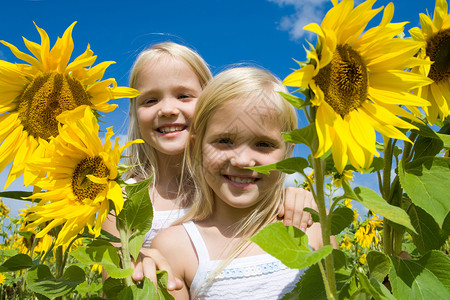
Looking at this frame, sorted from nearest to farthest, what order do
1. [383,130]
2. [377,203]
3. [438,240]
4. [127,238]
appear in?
[377,203], [383,130], [127,238], [438,240]

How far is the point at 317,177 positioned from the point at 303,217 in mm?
1154

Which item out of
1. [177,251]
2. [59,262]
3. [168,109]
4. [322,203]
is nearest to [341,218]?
[322,203]

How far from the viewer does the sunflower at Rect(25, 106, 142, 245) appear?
3.85 ft

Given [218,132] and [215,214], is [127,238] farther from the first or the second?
[215,214]

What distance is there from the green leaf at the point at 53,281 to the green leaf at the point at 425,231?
982 millimetres

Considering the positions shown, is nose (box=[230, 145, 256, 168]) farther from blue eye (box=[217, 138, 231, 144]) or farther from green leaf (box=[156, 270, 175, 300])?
green leaf (box=[156, 270, 175, 300])

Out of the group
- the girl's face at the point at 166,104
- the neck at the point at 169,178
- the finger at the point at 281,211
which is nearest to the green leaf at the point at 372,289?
the finger at the point at 281,211

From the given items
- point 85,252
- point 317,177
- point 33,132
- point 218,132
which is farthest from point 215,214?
point 317,177

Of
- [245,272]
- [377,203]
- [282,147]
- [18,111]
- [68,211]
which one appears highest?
[18,111]

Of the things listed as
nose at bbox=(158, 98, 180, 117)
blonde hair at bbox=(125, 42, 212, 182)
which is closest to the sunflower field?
nose at bbox=(158, 98, 180, 117)

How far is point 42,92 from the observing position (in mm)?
1459

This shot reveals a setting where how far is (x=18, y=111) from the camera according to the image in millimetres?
1565

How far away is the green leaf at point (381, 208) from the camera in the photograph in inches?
34.6

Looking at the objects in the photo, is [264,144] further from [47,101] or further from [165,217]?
[165,217]
